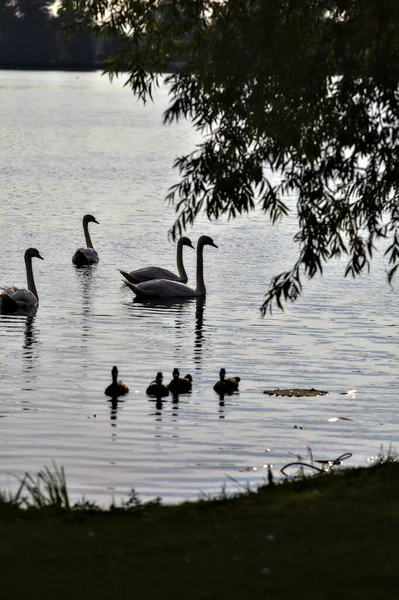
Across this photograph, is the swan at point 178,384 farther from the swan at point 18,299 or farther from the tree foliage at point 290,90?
the swan at point 18,299

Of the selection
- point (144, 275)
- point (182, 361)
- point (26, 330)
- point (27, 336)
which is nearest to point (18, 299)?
point (26, 330)

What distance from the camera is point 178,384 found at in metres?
20.3

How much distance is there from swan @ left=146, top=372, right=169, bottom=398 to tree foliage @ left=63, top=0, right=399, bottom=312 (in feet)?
16.6

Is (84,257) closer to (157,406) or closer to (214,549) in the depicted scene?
(157,406)

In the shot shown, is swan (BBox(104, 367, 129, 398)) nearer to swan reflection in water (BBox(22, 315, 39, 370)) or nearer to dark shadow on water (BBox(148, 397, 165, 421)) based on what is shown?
dark shadow on water (BBox(148, 397, 165, 421))

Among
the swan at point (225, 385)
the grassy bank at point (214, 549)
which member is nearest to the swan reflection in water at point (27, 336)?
the swan at point (225, 385)

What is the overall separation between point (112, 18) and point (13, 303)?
1361 centimetres

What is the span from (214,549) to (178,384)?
10.5 meters

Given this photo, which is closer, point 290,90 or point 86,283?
point 290,90

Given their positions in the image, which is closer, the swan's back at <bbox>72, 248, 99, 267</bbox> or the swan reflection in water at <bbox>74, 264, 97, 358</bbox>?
the swan reflection in water at <bbox>74, 264, 97, 358</bbox>

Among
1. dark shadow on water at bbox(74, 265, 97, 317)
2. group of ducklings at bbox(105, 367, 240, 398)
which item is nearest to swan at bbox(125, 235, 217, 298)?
dark shadow on water at bbox(74, 265, 97, 317)

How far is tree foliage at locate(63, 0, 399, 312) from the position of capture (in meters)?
14.6

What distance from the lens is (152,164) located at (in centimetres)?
7675

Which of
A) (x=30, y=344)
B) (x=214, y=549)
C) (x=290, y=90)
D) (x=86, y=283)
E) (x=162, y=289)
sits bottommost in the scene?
(x=86, y=283)
